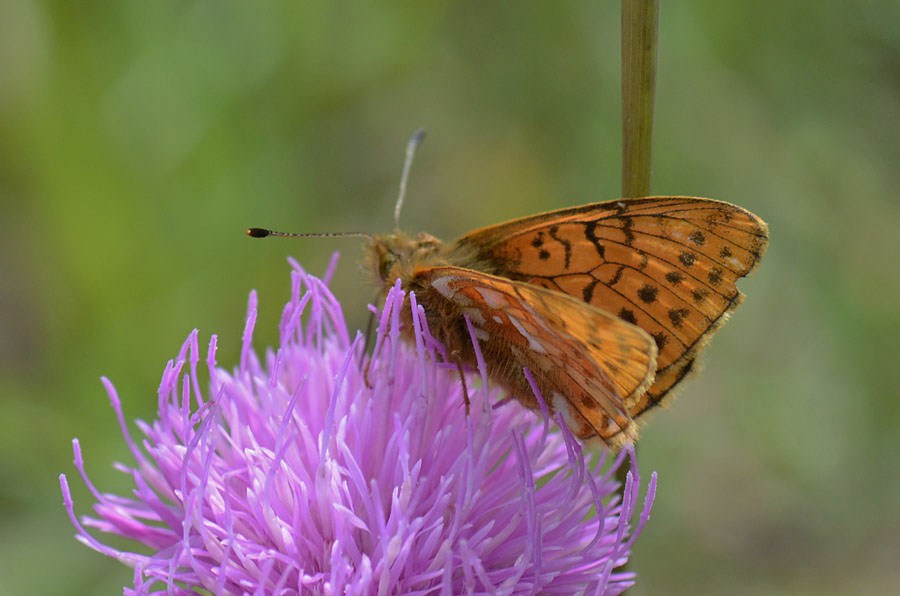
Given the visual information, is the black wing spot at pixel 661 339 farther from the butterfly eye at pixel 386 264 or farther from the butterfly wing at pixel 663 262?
the butterfly eye at pixel 386 264

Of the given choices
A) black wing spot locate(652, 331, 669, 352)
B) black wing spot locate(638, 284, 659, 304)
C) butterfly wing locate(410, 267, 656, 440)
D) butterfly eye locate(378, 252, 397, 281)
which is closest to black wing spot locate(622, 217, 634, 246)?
black wing spot locate(638, 284, 659, 304)

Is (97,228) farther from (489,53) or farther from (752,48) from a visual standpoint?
(752,48)

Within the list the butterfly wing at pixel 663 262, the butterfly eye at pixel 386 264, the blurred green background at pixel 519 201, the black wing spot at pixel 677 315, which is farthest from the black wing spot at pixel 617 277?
the blurred green background at pixel 519 201

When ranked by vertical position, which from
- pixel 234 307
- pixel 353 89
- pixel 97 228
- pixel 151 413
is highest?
pixel 353 89

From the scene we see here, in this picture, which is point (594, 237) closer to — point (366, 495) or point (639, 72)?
point (639, 72)

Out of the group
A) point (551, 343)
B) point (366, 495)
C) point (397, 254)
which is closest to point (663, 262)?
point (551, 343)

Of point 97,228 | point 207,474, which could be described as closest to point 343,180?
point 97,228

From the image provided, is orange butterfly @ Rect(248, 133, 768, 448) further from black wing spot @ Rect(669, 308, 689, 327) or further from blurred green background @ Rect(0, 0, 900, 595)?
blurred green background @ Rect(0, 0, 900, 595)

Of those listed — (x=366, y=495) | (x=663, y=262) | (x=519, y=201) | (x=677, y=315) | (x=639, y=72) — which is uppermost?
(x=639, y=72)
